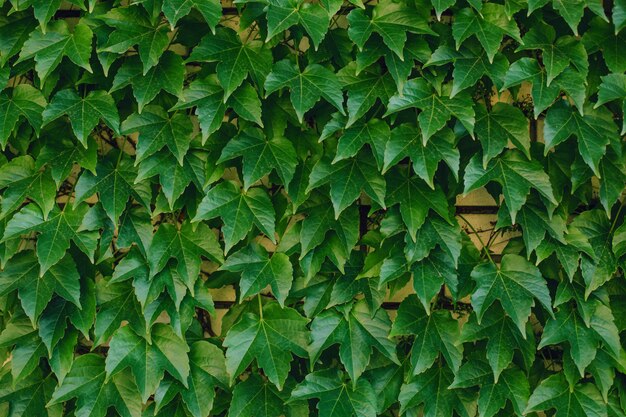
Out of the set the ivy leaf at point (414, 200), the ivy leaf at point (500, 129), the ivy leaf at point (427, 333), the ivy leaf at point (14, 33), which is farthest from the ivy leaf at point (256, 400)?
the ivy leaf at point (14, 33)

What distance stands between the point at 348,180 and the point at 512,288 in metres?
0.50

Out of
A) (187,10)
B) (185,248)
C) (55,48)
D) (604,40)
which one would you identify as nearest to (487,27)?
(604,40)

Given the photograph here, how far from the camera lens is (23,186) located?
A: 199 cm

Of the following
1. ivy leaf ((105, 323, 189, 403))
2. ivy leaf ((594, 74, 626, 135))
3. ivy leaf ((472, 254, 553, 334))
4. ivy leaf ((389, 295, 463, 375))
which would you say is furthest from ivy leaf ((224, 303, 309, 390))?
ivy leaf ((594, 74, 626, 135))

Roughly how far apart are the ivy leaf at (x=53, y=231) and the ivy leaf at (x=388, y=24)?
86 centimetres

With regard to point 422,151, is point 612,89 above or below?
above

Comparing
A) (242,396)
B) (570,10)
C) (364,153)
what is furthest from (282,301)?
(570,10)

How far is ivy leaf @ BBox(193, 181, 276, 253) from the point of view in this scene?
1919 mm

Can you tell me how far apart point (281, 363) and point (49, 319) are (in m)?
0.65

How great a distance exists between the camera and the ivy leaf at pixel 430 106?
6.05 ft

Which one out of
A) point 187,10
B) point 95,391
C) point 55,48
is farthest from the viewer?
point 95,391

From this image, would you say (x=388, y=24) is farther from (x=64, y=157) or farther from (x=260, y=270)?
(x=64, y=157)

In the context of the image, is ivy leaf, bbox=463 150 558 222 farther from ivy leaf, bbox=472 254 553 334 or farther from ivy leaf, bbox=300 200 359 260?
ivy leaf, bbox=300 200 359 260

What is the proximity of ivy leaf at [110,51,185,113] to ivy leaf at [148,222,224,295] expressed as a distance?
334mm
